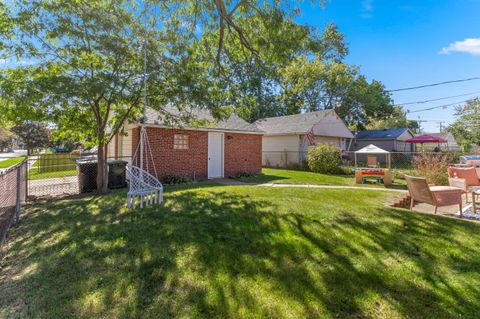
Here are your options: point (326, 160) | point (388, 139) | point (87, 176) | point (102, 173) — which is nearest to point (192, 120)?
point (102, 173)

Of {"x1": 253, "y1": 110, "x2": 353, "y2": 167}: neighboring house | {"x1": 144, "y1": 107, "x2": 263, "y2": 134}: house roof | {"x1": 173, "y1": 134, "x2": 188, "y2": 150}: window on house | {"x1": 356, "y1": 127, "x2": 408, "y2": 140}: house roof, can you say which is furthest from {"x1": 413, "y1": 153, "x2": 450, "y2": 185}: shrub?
{"x1": 356, "y1": 127, "x2": 408, "y2": 140}: house roof

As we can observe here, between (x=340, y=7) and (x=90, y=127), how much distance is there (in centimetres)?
1072

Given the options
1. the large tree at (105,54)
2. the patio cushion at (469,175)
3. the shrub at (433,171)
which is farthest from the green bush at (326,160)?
the large tree at (105,54)

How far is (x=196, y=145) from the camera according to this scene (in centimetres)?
1192

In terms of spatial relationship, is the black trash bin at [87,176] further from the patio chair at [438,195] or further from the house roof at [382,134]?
the house roof at [382,134]

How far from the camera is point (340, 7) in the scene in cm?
1014

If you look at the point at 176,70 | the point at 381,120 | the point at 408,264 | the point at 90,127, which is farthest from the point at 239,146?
the point at 381,120

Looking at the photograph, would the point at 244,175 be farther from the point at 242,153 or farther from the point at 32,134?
the point at 32,134

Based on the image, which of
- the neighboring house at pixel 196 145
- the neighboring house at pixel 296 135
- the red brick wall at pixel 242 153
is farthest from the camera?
the neighboring house at pixel 296 135

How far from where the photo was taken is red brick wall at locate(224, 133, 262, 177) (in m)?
13.2

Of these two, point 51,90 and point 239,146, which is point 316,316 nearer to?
point 51,90

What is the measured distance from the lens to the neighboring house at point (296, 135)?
61.0ft

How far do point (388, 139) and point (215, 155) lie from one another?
22.3 meters

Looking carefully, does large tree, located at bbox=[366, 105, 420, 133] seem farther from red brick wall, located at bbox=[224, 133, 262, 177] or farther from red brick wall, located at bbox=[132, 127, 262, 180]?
red brick wall, located at bbox=[132, 127, 262, 180]
